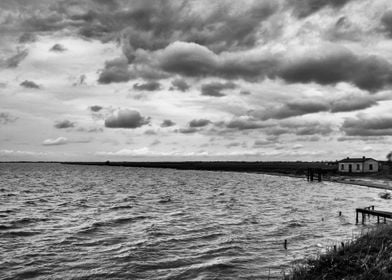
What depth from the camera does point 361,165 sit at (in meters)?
98.8

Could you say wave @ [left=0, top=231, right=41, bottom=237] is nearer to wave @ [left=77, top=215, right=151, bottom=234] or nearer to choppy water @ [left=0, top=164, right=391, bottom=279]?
choppy water @ [left=0, top=164, right=391, bottom=279]

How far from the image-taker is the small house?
97.9 meters

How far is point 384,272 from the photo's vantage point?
992cm

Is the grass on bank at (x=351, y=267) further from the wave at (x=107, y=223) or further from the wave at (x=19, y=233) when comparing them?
the wave at (x=19, y=233)

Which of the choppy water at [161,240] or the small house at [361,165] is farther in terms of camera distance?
the small house at [361,165]

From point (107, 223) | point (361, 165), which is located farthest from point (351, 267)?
point (361, 165)

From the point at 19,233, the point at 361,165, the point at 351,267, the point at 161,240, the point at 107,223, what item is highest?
the point at 361,165

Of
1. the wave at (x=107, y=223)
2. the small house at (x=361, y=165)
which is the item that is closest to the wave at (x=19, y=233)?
the wave at (x=107, y=223)

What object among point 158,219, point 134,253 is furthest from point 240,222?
point 134,253

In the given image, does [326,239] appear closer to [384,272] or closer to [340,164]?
[384,272]

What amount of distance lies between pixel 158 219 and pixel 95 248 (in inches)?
416

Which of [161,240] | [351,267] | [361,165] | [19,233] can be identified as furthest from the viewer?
[361,165]

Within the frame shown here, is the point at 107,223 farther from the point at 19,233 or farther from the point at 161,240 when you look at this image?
the point at 161,240

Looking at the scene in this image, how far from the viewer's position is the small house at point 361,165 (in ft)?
321
